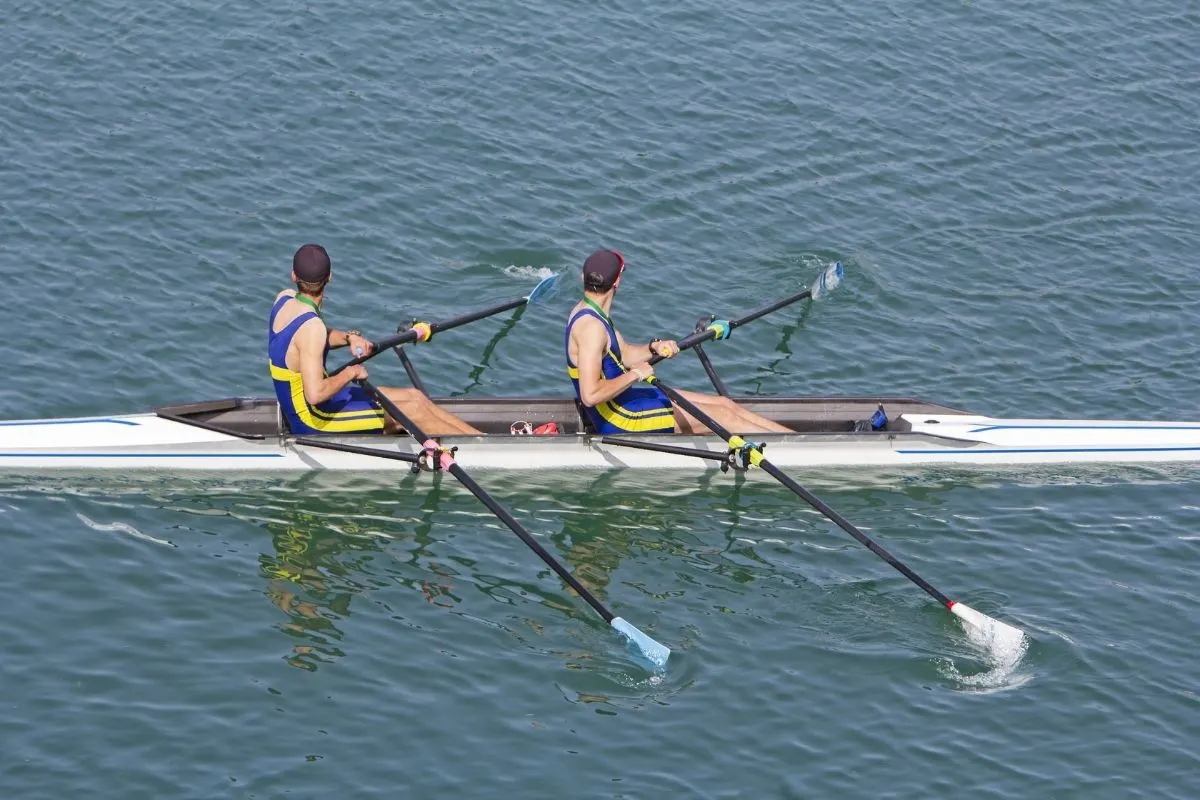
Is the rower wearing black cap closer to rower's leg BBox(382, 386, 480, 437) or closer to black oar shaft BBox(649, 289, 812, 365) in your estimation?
rower's leg BBox(382, 386, 480, 437)

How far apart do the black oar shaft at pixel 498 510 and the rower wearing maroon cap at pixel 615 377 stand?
1.39m

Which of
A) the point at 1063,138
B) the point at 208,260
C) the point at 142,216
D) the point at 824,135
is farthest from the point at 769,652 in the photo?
the point at 1063,138

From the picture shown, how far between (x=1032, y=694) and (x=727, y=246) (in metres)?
8.52

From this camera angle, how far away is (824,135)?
21656 mm

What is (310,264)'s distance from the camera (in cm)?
1302

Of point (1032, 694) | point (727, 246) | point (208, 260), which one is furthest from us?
point (727, 246)

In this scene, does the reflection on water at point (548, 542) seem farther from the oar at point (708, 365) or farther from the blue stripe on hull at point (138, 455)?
the oar at point (708, 365)

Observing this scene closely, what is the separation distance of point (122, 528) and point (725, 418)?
5.34 meters

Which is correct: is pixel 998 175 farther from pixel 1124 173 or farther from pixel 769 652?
pixel 769 652

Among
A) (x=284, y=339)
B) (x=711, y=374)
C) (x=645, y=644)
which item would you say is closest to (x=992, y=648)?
(x=645, y=644)

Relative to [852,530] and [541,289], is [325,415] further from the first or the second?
[852,530]

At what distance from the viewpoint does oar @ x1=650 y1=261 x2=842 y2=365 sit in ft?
48.8

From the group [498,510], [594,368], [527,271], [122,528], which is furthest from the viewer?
[527,271]

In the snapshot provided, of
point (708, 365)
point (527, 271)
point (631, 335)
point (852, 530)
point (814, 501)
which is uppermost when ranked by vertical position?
point (527, 271)
